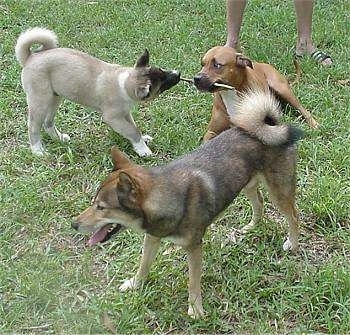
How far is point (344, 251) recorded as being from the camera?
351cm

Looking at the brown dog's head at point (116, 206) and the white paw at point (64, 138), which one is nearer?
the brown dog's head at point (116, 206)

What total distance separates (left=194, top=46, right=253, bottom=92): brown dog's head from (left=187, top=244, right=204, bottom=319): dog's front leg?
166 cm

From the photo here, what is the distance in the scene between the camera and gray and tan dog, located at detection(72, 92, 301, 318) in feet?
9.29

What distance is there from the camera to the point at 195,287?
3078mm

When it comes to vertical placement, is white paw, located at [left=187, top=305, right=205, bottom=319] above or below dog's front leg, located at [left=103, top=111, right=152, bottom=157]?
above

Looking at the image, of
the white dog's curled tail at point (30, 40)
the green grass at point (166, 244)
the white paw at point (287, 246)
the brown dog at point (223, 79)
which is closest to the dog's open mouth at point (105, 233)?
the green grass at point (166, 244)

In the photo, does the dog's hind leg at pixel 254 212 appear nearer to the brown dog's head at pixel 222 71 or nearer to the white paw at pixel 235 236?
the white paw at pixel 235 236

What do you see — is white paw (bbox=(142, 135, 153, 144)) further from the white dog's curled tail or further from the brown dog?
the white dog's curled tail

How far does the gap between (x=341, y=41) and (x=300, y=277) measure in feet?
11.7

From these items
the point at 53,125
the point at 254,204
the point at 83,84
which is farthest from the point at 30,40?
the point at 254,204

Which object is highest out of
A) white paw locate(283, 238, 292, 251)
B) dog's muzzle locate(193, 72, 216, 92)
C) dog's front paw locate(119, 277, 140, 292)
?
dog's muzzle locate(193, 72, 216, 92)

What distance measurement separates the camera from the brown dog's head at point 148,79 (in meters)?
4.38

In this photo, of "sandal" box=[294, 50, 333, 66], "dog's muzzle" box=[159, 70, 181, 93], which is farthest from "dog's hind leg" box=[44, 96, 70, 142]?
"sandal" box=[294, 50, 333, 66]

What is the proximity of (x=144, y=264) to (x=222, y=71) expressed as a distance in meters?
1.70
